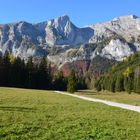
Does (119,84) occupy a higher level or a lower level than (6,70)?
lower

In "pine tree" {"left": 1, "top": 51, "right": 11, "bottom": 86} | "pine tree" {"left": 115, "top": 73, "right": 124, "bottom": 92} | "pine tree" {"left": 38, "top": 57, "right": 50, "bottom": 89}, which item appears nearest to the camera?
"pine tree" {"left": 1, "top": 51, "right": 11, "bottom": 86}

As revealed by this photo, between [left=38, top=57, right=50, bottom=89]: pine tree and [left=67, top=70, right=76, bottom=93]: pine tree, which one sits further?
[left=38, top=57, right=50, bottom=89]: pine tree

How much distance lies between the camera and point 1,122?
78.6 ft

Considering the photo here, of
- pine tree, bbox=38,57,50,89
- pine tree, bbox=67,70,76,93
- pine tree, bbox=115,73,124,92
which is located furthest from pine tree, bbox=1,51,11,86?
pine tree, bbox=115,73,124,92

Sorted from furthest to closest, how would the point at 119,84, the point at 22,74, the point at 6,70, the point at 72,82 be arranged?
the point at 119,84 < the point at 22,74 < the point at 6,70 < the point at 72,82

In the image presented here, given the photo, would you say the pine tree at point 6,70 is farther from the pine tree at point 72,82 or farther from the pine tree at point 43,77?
the pine tree at point 72,82

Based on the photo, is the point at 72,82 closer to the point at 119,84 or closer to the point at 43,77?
the point at 43,77

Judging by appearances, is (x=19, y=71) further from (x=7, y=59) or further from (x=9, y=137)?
(x=9, y=137)

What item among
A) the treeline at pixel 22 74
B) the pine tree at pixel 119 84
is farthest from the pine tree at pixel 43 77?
the pine tree at pixel 119 84

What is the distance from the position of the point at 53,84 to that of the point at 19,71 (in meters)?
29.5

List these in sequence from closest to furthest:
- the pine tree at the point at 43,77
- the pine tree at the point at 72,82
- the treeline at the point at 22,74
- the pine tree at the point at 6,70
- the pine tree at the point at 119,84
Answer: the pine tree at the point at 72,82 → the pine tree at the point at 6,70 → the treeline at the point at 22,74 → the pine tree at the point at 43,77 → the pine tree at the point at 119,84

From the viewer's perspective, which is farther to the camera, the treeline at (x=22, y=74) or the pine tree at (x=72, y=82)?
the treeline at (x=22, y=74)

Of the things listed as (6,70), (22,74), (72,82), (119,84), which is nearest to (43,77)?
(22,74)

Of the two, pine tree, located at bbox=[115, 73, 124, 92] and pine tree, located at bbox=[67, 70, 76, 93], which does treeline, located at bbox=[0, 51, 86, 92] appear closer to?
pine tree, located at bbox=[67, 70, 76, 93]
